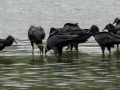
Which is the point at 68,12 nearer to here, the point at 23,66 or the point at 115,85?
the point at 23,66

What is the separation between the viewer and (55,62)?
17938 mm

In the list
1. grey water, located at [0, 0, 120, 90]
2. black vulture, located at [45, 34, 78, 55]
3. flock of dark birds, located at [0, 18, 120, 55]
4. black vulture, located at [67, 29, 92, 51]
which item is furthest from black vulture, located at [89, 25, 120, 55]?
black vulture, located at [45, 34, 78, 55]

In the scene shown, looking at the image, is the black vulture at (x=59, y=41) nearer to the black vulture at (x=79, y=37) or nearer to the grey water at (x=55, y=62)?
the grey water at (x=55, y=62)

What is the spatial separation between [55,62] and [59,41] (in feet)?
5.30

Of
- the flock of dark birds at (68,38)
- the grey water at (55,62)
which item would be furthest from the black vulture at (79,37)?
the grey water at (55,62)

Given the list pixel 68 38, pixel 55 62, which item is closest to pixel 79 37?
pixel 68 38

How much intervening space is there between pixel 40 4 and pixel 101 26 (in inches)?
412

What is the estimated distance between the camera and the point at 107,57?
18.9 metres

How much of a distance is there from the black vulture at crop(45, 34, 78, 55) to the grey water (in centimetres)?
30

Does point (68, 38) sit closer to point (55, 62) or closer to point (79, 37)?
point (55, 62)

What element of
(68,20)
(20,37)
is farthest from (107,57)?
(68,20)

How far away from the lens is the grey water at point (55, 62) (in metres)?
13.9

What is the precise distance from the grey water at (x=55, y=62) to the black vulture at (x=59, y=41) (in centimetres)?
30

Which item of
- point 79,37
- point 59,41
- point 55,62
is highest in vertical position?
point 79,37
